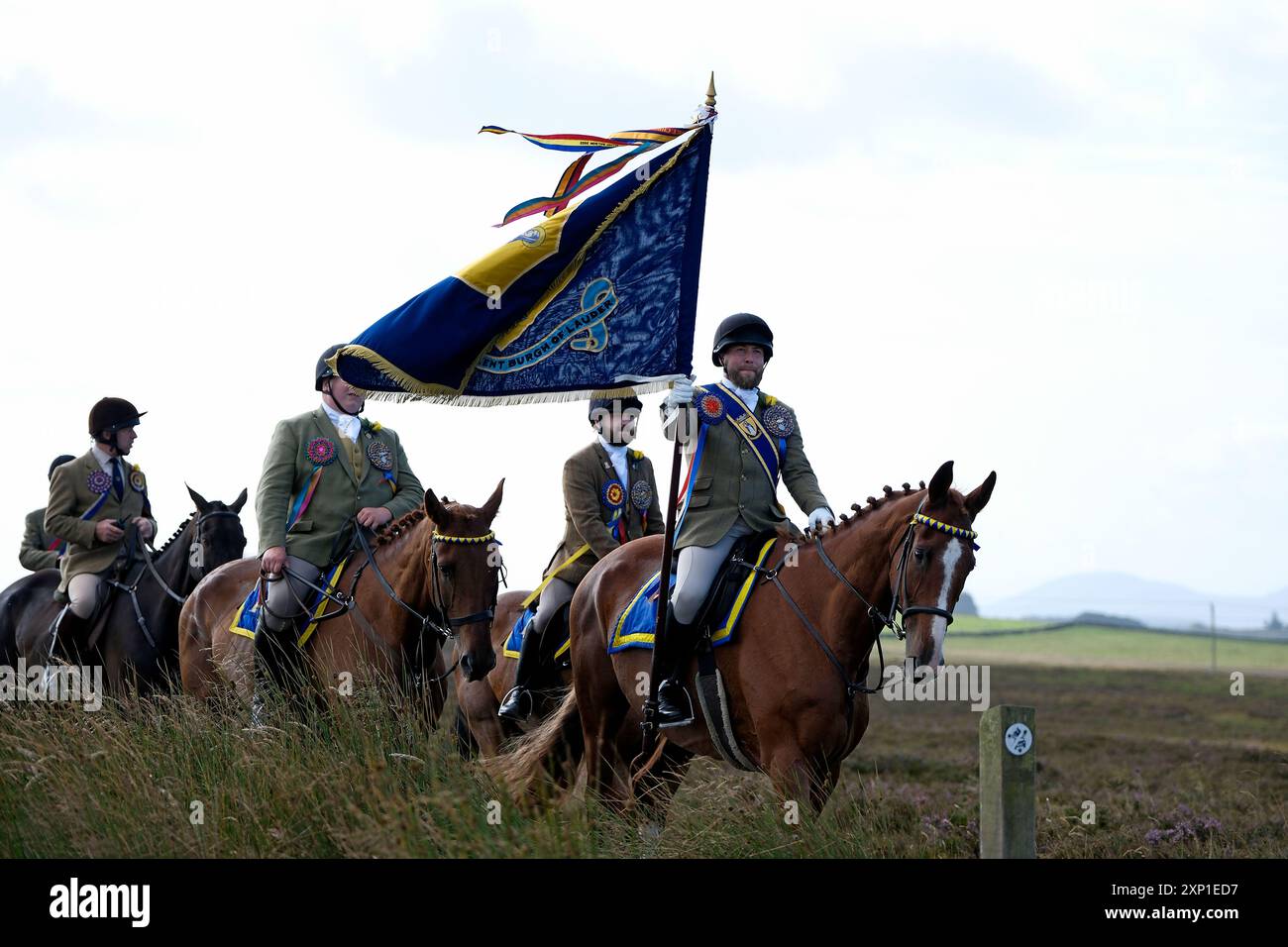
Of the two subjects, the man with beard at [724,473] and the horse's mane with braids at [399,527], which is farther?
the horse's mane with braids at [399,527]

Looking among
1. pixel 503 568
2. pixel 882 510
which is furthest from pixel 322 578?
pixel 882 510

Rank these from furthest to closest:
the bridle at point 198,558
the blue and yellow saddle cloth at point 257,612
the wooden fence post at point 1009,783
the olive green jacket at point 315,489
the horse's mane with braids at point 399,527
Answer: the bridle at point 198,558 → the olive green jacket at point 315,489 → the blue and yellow saddle cloth at point 257,612 → the horse's mane with braids at point 399,527 → the wooden fence post at point 1009,783

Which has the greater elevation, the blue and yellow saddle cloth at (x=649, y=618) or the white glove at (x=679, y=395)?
the white glove at (x=679, y=395)

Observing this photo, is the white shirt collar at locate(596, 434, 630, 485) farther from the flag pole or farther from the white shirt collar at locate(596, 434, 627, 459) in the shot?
the flag pole

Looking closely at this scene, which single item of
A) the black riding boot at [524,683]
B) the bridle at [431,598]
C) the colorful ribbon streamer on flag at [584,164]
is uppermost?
the colorful ribbon streamer on flag at [584,164]

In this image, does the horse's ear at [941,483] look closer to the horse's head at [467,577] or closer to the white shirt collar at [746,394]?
the white shirt collar at [746,394]

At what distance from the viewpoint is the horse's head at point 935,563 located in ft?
25.6

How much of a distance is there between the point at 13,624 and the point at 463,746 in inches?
251

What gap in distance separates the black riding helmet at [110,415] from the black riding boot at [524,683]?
5222 mm

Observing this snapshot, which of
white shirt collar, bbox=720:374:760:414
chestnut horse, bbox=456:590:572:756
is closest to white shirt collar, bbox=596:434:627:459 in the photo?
chestnut horse, bbox=456:590:572:756

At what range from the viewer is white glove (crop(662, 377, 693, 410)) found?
879cm

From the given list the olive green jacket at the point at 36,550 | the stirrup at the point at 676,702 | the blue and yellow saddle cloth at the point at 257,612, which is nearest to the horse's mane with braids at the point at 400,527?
the blue and yellow saddle cloth at the point at 257,612

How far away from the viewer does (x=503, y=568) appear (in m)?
10.1
